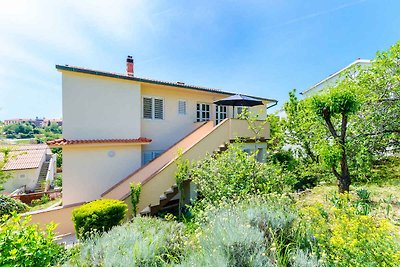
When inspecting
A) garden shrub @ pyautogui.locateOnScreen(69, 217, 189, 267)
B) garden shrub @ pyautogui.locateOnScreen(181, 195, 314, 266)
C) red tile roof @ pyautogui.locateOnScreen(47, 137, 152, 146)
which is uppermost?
red tile roof @ pyautogui.locateOnScreen(47, 137, 152, 146)

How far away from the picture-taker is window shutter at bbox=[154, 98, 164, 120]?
1578 centimetres

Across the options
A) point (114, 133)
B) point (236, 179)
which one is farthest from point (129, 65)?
point (236, 179)

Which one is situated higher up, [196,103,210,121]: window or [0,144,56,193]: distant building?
[196,103,210,121]: window

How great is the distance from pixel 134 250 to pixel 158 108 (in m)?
13.0

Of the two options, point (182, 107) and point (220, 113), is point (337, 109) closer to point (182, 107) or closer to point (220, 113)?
point (182, 107)

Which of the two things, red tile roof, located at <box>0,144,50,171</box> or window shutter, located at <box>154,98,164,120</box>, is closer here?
window shutter, located at <box>154,98,164,120</box>

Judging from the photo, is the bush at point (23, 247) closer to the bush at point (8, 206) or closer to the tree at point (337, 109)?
the tree at point (337, 109)

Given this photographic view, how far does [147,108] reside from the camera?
50.6ft

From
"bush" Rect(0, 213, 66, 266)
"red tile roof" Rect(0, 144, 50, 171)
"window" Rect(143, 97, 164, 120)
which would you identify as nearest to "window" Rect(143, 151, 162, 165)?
"window" Rect(143, 97, 164, 120)

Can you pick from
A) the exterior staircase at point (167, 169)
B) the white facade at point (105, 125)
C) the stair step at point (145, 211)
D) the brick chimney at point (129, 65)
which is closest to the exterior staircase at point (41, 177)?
the white facade at point (105, 125)

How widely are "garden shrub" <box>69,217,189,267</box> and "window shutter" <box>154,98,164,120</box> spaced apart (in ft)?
38.4

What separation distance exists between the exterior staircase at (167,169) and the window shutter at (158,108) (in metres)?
3.13

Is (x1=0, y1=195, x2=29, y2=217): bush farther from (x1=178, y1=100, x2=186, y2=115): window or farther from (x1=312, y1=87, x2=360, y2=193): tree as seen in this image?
(x1=312, y1=87, x2=360, y2=193): tree

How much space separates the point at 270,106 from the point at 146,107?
587 inches
